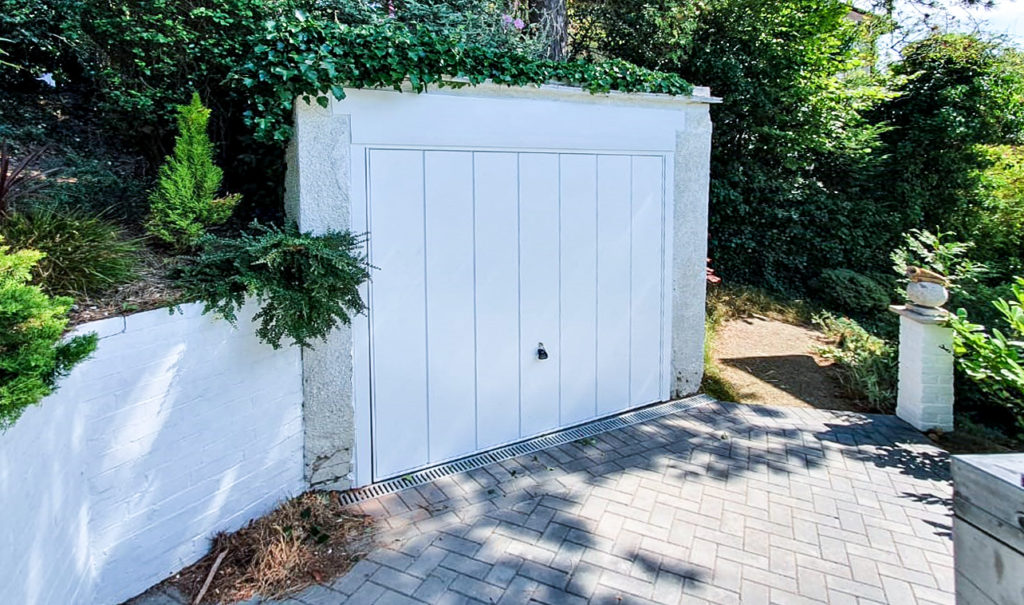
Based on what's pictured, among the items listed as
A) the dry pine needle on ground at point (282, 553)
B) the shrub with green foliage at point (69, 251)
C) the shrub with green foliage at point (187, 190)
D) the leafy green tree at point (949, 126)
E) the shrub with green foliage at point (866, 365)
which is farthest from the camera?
the leafy green tree at point (949, 126)

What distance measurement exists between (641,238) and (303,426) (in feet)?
9.51

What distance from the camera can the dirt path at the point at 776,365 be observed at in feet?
17.7

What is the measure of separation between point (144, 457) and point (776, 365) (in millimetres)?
5594

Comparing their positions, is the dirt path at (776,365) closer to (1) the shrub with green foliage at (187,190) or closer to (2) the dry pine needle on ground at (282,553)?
(2) the dry pine needle on ground at (282,553)

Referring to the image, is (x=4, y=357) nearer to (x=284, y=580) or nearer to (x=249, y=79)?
(x=284, y=580)

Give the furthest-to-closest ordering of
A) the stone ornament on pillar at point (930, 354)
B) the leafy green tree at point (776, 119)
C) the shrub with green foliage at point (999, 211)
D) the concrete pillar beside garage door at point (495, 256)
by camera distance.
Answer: the shrub with green foliage at point (999, 211) → the leafy green tree at point (776, 119) → the stone ornament on pillar at point (930, 354) → the concrete pillar beside garage door at point (495, 256)

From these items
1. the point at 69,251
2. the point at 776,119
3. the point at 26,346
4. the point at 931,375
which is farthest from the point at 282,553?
the point at 776,119

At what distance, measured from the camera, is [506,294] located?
409 centimetres

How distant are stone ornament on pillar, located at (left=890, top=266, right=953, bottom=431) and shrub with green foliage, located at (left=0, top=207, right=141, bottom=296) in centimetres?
540

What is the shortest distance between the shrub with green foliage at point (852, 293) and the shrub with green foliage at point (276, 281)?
724 cm

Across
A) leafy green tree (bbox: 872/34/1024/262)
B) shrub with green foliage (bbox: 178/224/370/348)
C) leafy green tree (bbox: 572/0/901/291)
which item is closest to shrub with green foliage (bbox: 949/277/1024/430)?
leafy green tree (bbox: 572/0/901/291)

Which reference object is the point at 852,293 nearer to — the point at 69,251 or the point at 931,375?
the point at 931,375

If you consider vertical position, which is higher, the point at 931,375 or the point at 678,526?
the point at 931,375

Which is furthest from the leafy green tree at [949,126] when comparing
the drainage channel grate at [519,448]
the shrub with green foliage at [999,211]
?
the drainage channel grate at [519,448]
